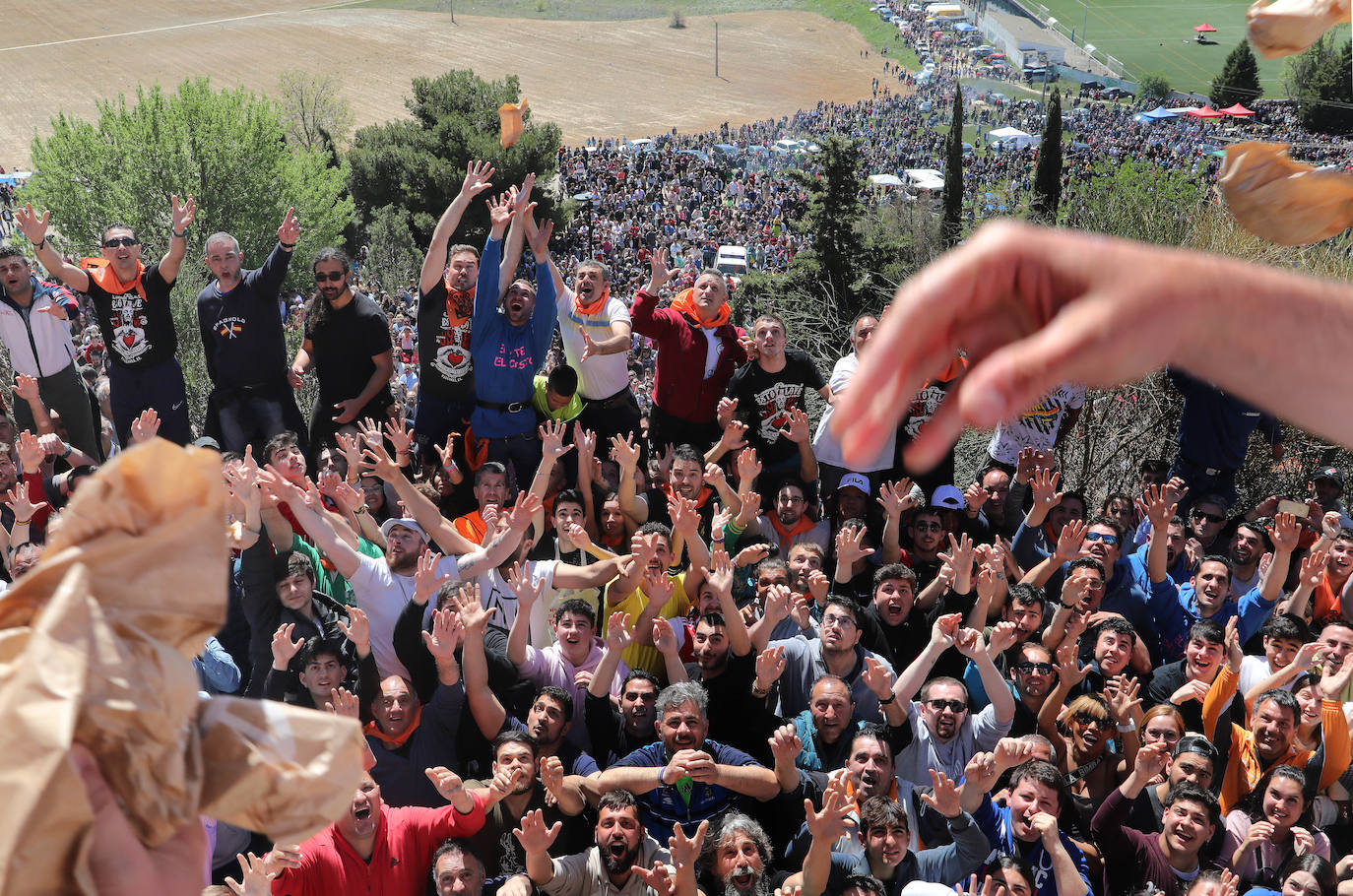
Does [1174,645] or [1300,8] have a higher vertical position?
[1300,8]

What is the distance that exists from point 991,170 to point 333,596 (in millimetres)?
52903

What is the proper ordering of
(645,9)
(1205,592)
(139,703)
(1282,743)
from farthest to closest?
(645,9) → (1205,592) → (1282,743) → (139,703)

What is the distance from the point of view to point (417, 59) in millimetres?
81000

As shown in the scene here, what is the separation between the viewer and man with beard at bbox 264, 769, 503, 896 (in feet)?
A: 15.1

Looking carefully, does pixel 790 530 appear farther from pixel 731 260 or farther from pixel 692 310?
pixel 731 260

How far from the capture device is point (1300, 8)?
1.73 meters

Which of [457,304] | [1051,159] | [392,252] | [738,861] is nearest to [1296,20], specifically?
[738,861]

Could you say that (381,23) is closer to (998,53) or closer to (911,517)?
(998,53)

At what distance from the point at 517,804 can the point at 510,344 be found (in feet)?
12.0

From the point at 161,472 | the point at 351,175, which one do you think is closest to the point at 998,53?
the point at 351,175

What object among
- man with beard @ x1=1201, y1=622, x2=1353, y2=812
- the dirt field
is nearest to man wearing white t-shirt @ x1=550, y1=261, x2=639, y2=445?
man with beard @ x1=1201, y1=622, x2=1353, y2=812

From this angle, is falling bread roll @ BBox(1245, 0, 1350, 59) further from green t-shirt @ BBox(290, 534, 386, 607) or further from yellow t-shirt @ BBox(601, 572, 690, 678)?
green t-shirt @ BBox(290, 534, 386, 607)

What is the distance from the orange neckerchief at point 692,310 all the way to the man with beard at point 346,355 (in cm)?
213

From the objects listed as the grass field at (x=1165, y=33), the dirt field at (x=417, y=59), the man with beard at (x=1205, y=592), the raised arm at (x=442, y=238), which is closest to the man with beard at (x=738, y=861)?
A: the man with beard at (x=1205, y=592)
